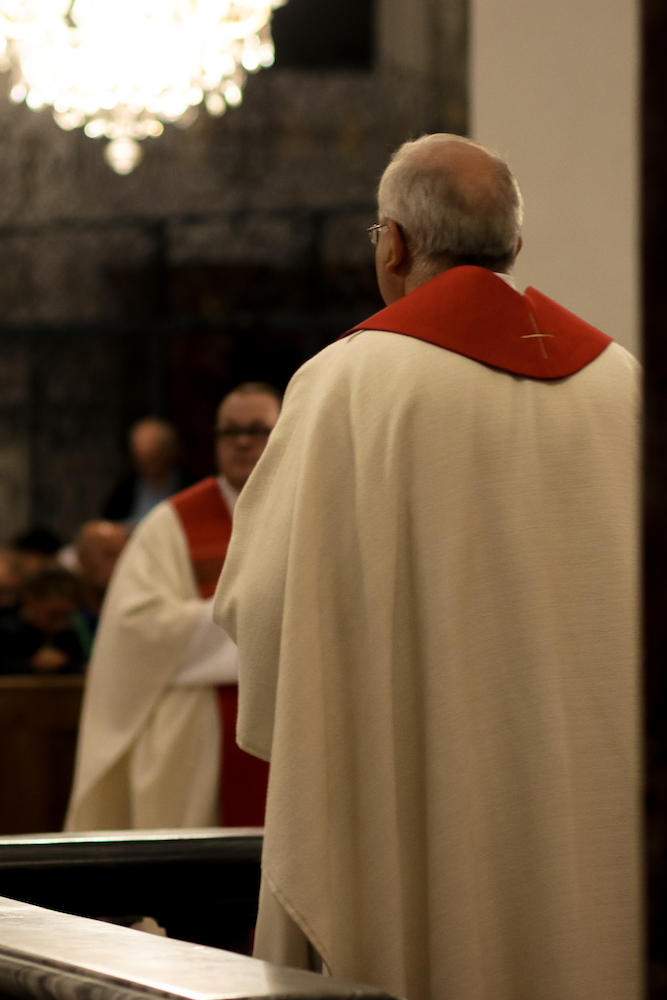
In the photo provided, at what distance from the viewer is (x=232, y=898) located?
2734mm

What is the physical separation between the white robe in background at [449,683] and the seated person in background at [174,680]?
98.2 inches

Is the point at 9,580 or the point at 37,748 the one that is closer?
the point at 37,748

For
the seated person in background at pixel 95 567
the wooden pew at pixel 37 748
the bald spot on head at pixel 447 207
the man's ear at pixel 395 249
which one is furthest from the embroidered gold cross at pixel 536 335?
the seated person in background at pixel 95 567

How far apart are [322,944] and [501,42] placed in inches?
124

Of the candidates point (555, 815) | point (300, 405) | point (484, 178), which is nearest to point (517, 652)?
point (555, 815)

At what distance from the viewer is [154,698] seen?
15.9 ft

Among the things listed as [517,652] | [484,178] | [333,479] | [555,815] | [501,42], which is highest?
[501,42]

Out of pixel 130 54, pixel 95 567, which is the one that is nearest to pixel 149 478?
pixel 95 567

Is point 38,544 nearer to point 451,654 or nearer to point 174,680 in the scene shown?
point 174,680

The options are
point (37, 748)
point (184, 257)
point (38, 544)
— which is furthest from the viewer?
point (184, 257)

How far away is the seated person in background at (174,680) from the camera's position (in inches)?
184

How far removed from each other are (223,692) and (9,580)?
2.87 meters

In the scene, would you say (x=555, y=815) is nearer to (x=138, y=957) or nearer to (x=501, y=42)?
(x=138, y=957)

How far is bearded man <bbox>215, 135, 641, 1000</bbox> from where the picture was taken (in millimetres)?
2047
